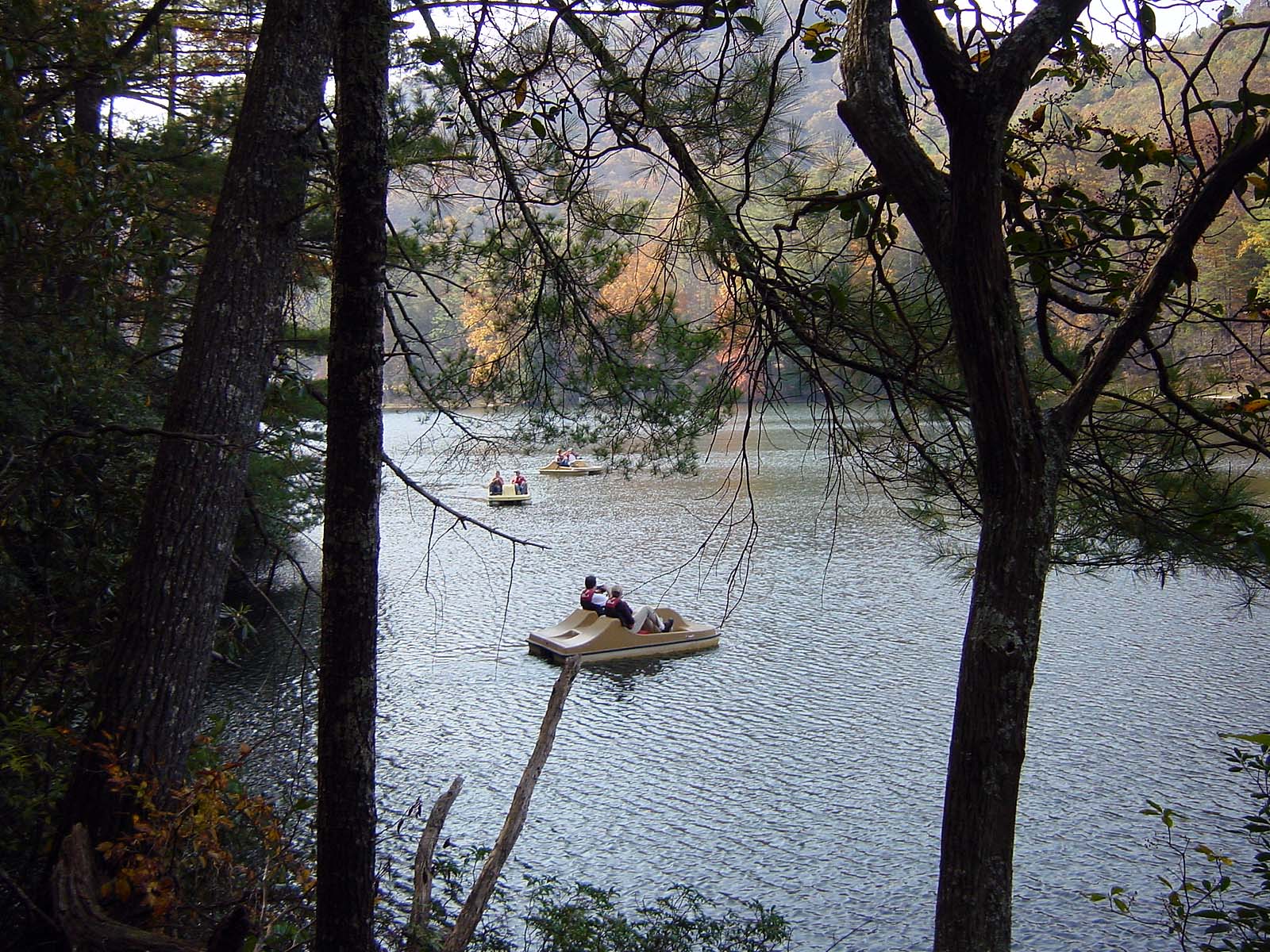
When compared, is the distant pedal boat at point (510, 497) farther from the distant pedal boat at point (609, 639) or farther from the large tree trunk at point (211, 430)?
the large tree trunk at point (211, 430)

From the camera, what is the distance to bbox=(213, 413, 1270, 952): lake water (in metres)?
5.93

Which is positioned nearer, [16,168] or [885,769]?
[16,168]

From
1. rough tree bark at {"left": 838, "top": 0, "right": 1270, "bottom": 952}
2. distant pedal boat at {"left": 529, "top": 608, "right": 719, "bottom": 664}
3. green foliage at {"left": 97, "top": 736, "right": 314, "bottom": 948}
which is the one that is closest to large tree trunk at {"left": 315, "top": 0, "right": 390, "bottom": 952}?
green foliage at {"left": 97, "top": 736, "right": 314, "bottom": 948}

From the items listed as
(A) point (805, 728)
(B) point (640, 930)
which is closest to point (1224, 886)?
(B) point (640, 930)

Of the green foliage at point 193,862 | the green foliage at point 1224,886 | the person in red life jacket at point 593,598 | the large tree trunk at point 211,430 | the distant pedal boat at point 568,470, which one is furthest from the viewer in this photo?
the distant pedal boat at point 568,470

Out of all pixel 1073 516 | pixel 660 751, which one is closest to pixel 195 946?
pixel 1073 516

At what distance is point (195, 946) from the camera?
244cm

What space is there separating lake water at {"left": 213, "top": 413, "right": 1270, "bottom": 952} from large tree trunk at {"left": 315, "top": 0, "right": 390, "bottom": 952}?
4.70ft

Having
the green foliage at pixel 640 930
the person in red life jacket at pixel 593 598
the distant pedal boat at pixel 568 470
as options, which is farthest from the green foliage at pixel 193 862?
the distant pedal boat at pixel 568 470

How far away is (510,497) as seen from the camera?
18000 mm

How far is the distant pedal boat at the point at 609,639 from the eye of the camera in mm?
10008

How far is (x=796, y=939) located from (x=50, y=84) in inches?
205

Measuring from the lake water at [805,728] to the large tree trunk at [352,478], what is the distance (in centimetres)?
143

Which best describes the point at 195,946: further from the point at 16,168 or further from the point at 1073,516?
the point at 1073,516
